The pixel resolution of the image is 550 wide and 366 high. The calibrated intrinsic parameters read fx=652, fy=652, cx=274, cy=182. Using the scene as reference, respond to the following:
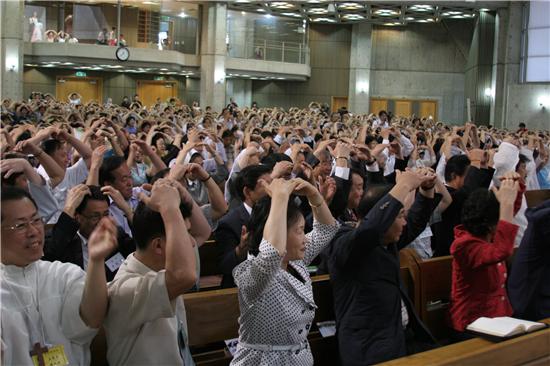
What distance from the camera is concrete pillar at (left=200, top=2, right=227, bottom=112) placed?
27.2m

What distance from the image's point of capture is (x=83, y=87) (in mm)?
29906

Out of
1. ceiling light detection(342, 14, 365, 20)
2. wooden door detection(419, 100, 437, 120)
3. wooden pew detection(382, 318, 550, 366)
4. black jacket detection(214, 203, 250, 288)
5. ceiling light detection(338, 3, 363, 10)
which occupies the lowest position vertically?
wooden pew detection(382, 318, 550, 366)

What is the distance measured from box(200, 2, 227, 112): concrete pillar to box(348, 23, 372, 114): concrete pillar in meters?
7.47

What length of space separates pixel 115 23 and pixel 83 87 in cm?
358

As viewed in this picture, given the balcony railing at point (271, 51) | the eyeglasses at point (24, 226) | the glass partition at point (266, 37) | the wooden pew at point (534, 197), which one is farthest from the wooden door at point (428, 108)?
the eyeglasses at point (24, 226)

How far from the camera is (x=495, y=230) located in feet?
12.3

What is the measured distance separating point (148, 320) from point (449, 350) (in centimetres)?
112

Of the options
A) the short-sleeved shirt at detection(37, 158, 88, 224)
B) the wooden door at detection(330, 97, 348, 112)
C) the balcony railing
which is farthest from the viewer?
the wooden door at detection(330, 97, 348, 112)

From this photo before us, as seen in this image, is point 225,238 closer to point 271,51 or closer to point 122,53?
point 122,53

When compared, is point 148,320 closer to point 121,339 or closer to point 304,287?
point 121,339

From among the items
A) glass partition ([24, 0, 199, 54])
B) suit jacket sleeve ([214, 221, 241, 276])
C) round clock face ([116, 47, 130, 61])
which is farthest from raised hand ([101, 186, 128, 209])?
glass partition ([24, 0, 199, 54])

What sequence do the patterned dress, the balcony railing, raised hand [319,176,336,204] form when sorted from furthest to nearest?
the balcony railing, raised hand [319,176,336,204], the patterned dress

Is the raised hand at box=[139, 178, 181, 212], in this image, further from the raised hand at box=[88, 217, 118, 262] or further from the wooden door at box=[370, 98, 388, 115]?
the wooden door at box=[370, 98, 388, 115]

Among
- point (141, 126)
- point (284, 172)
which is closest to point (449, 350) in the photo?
point (284, 172)
